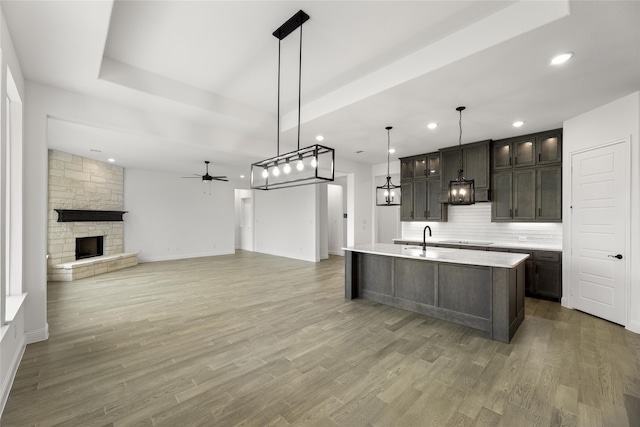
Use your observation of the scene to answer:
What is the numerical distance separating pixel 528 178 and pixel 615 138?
147 centimetres

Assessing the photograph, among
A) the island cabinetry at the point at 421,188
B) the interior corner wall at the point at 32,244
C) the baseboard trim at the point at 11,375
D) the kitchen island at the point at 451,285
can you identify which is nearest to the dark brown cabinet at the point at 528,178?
the island cabinetry at the point at 421,188

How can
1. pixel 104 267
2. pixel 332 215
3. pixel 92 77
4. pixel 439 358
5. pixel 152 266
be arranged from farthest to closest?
pixel 332 215 → pixel 152 266 → pixel 104 267 → pixel 92 77 → pixel 439 358

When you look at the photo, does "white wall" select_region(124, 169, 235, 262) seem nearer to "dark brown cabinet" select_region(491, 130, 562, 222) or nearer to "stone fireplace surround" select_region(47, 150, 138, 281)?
"stone fireplace surround" select_region(47, 150, 138, 281)

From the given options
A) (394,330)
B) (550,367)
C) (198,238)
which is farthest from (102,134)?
(550,367)

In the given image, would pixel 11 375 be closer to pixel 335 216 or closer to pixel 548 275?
pixel 548 275

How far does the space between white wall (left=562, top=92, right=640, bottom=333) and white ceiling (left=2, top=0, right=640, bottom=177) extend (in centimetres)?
20

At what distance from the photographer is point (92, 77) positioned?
10.2 feet

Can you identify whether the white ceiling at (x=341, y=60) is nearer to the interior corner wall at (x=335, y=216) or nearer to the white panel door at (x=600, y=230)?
the white panel door at (x=600, y=230)

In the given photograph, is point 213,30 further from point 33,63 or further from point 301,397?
point 301,397

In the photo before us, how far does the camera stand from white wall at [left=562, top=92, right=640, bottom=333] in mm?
3377

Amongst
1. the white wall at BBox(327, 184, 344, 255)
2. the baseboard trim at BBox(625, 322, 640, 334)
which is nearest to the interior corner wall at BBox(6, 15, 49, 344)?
the baseboard trim at BBox(625, 322, 640, 334)

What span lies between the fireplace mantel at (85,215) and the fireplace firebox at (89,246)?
2.00 ft

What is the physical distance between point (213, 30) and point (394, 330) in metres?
3.75

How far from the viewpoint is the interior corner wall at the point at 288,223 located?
28.4 ft
